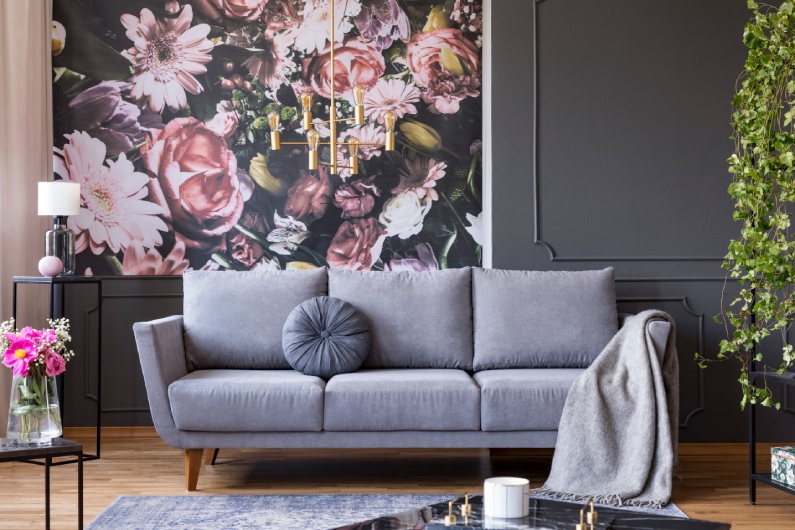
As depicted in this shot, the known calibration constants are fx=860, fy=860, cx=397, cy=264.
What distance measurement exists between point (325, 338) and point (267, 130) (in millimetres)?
1401

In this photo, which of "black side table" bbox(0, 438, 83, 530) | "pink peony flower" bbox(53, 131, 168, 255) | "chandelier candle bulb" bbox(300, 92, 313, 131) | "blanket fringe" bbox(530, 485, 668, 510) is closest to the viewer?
"black side table" bbox(0, 438, 83, 530)

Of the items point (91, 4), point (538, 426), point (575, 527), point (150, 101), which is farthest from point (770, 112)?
point (91, 4)

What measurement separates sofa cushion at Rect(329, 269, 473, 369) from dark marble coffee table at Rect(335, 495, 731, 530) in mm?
1789

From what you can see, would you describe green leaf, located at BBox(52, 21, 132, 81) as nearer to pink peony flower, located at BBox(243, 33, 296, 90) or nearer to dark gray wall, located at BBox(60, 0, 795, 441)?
pink peony flower, located at BBox(243, 33, 296, 90)

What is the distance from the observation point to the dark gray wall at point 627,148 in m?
4.36

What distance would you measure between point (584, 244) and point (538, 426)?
123 cm

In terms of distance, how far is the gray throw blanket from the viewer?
10.9 feet

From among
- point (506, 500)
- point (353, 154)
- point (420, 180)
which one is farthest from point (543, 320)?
point (506, 500)

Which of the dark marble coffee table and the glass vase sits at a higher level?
the glass vase

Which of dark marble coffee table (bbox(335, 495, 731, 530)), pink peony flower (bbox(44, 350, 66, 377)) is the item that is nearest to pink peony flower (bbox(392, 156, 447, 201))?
pink peony flower (bbox(44, 350, 66, 377))

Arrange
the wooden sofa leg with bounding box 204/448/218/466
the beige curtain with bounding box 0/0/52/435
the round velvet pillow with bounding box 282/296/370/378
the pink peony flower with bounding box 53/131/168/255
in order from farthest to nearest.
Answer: the pink peony flower with bounding box 53/131/168/255 → the beige curtain with bounding box 0/0/52/435 → the wooden sofa leg with bounding box 204/448/218/466 → the round velvet pillow with bounding box 282/296/370/378

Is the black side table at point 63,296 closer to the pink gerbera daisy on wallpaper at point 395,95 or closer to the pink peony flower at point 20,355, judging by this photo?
the pink peony flower at point 20,355

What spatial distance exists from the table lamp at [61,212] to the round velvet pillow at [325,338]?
3.99 ft

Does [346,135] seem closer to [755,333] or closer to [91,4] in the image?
[91,4]
